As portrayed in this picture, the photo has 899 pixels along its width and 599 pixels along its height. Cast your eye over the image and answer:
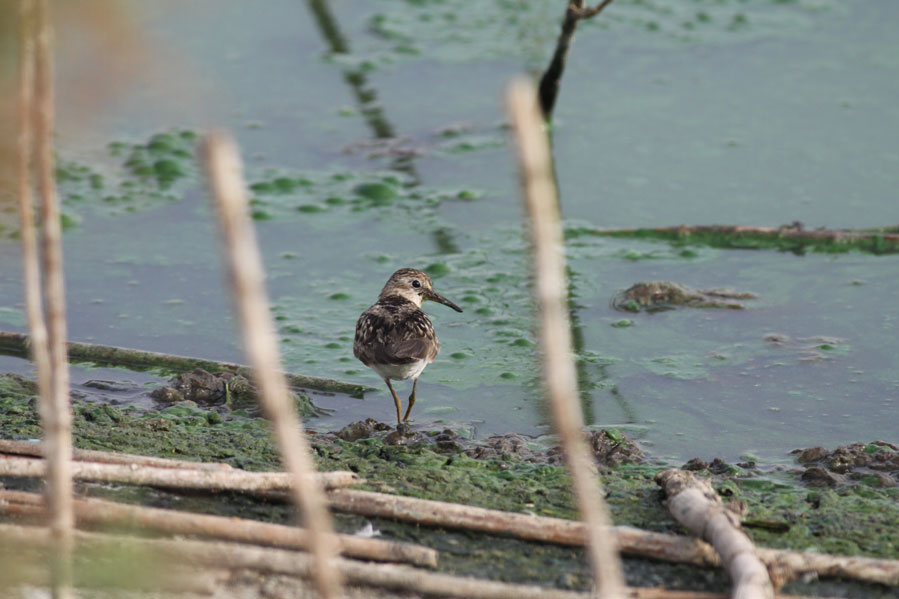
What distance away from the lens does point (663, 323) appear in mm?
7465

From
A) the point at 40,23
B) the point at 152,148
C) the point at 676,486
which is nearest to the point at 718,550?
the point at 676,486

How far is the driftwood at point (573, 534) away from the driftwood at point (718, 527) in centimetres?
9

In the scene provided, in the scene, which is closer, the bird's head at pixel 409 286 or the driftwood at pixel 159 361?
the driftwood at pixel 159 361

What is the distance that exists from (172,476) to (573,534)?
59.7 inches

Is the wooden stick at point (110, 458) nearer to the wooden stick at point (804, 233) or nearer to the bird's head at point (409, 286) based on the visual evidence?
the bird's head at point (409, 286)

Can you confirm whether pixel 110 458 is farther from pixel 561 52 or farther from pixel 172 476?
pixel 561 52

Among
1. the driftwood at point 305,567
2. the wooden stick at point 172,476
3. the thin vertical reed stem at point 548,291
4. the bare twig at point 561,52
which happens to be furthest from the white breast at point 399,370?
the bare twig at point 561,52

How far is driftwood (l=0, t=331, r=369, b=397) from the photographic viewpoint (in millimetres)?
6449

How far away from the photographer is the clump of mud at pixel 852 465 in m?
5.24

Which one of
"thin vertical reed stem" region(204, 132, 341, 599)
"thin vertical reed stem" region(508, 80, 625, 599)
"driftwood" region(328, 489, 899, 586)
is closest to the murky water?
"driftwood" region(328, 489, 899, 586)

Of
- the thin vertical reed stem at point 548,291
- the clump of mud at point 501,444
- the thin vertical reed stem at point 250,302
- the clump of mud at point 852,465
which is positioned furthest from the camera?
the clump of mud at point 501,444

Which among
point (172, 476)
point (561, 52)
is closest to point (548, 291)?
point (172, 476)

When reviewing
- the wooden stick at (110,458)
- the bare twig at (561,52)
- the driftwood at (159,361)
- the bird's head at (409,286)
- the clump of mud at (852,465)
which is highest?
the bare twig at (561,52)

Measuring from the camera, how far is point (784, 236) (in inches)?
323
